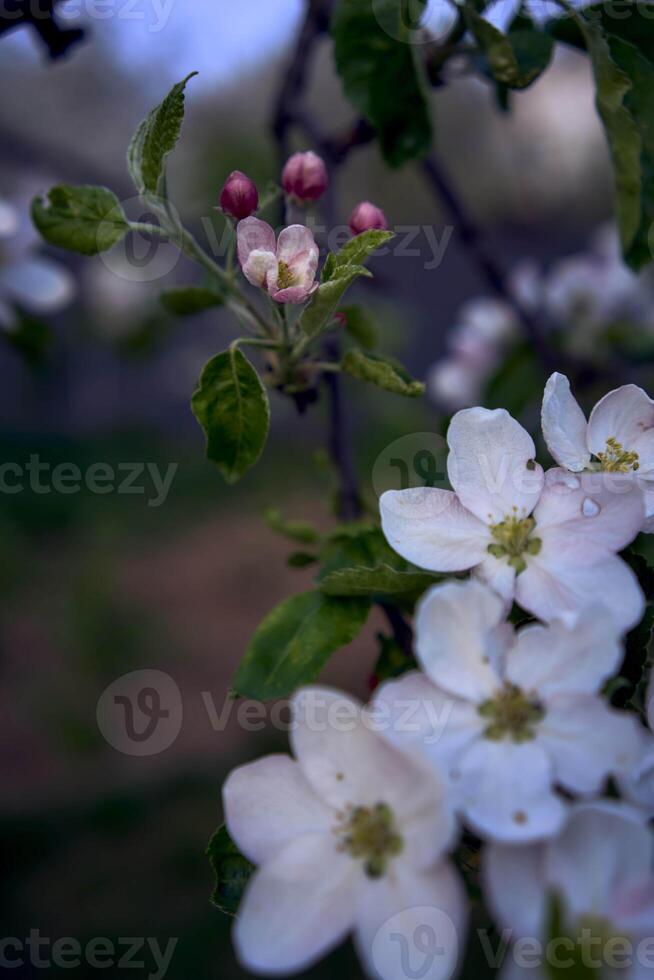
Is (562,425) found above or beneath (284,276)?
beneath

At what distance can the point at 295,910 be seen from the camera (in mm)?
578

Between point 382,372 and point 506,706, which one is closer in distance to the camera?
point 506,706

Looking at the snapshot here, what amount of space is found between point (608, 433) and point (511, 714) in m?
0.28

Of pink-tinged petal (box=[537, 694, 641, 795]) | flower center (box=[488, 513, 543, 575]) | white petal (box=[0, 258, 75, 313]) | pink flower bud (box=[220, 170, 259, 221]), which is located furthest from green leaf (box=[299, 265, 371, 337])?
white petal (box=[0, 258, 75, 313])

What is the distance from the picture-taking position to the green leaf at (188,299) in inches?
36.2

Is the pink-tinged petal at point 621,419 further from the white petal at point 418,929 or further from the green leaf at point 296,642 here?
the white petal at point 418,929

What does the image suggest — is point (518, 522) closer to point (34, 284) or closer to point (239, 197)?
point (239, 197)

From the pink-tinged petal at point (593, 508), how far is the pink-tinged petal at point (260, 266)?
0.91 ft

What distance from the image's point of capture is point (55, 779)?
3.17m

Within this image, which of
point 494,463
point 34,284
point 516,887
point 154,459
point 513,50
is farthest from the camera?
point 154,459

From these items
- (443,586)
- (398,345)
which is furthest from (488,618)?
(398,345)

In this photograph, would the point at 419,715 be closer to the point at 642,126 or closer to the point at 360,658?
the point at 642,126

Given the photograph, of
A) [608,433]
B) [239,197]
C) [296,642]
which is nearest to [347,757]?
[296,642]

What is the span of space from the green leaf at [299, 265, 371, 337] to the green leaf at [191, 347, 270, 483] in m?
0.06
